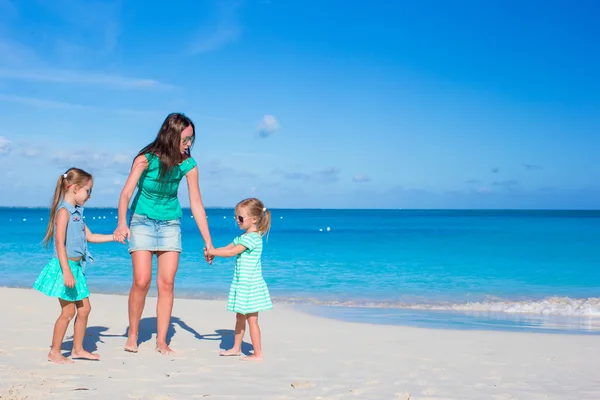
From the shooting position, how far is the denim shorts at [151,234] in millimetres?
4980

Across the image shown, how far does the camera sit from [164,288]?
5.15 m

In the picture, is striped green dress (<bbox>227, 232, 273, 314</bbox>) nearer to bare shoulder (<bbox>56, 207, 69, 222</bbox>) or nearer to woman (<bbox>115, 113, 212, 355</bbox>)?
woman (<bbox>115, 113, 212, 355</bbox>)

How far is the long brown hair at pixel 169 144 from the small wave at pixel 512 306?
6139 millimetres

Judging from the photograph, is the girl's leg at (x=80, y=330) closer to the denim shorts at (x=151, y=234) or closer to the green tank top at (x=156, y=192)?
the denim shorts at (x=151, y=234)

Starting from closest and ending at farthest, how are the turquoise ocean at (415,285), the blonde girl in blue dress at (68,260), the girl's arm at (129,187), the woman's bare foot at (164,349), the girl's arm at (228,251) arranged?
the blonde girl in blue dress at (68,260) < the girl's arm at (129,187) < the girl's arm at (228,251) < the woman's bare foot at (164,349) < the turquoise ocean at (415,285)

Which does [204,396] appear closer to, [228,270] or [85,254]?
[85,254]

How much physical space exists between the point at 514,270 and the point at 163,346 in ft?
52.2

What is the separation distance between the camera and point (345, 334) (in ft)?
21.9

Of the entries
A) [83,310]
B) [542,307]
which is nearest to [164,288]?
[83,310]

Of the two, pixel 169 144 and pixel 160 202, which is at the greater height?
pixel 169 144

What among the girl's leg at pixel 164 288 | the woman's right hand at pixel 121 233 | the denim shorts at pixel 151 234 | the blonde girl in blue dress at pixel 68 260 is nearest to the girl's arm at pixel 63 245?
the blonde girl in blue dress at pixel 68 260

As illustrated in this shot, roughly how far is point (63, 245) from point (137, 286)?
757mm

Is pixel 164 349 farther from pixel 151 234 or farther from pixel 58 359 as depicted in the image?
pixel 151 234

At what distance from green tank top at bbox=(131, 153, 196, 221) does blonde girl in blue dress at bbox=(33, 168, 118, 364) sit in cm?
40
